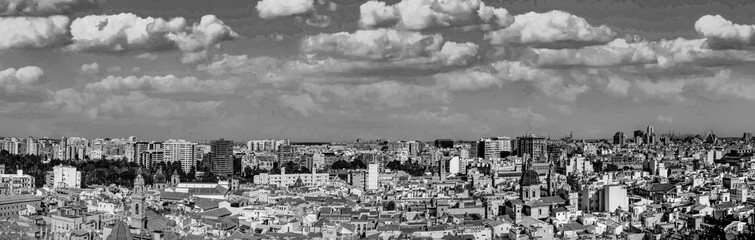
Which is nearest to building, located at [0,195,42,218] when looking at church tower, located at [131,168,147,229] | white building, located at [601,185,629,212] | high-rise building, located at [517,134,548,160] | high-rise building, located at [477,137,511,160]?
church tower, located at [131,168,147,229]

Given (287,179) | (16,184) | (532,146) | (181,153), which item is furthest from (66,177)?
(532,146)

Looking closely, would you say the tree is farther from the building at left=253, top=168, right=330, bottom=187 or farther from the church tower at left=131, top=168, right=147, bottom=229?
the building at left=253, top=168, right=330, bottom=187

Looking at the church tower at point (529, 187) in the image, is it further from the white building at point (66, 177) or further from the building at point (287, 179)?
the white building at point (66, 177)

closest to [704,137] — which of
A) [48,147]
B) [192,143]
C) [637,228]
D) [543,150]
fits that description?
[543,150]

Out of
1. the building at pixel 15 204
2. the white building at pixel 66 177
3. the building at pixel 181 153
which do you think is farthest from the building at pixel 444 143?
the building at pixel 15 204

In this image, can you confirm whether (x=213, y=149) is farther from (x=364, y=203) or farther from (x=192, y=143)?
(x=364, y=203)
